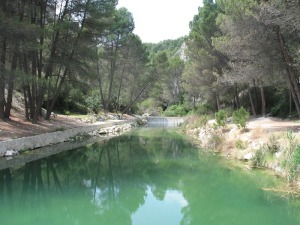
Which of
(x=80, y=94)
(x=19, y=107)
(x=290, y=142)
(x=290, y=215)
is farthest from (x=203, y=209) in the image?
(x=80, y=94)

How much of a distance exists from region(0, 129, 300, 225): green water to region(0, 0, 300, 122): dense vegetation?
14.4 ft

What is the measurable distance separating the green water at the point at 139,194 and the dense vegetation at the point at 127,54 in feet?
14.4

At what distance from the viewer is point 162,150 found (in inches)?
738

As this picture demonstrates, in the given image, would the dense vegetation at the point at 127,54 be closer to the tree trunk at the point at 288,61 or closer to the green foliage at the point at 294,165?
the tree trunk at the point at 288,61

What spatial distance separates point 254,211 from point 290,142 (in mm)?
2957

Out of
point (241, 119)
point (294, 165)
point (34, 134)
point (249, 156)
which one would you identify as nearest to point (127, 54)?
point (34, 134)

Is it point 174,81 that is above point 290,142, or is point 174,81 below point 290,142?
above

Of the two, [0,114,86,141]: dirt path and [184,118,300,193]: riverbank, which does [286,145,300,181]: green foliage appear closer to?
[184,118,300,193]: riverbank

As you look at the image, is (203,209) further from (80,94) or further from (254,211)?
(80,94)

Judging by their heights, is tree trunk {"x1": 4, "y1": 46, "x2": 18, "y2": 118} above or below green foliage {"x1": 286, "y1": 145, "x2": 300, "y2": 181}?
above

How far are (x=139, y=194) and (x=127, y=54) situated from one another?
1216 inches

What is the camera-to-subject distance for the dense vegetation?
13969 millimetres

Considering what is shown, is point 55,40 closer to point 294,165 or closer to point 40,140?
point 40,140

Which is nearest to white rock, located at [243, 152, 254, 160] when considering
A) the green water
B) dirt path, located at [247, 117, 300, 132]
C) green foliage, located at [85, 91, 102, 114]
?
the green water
